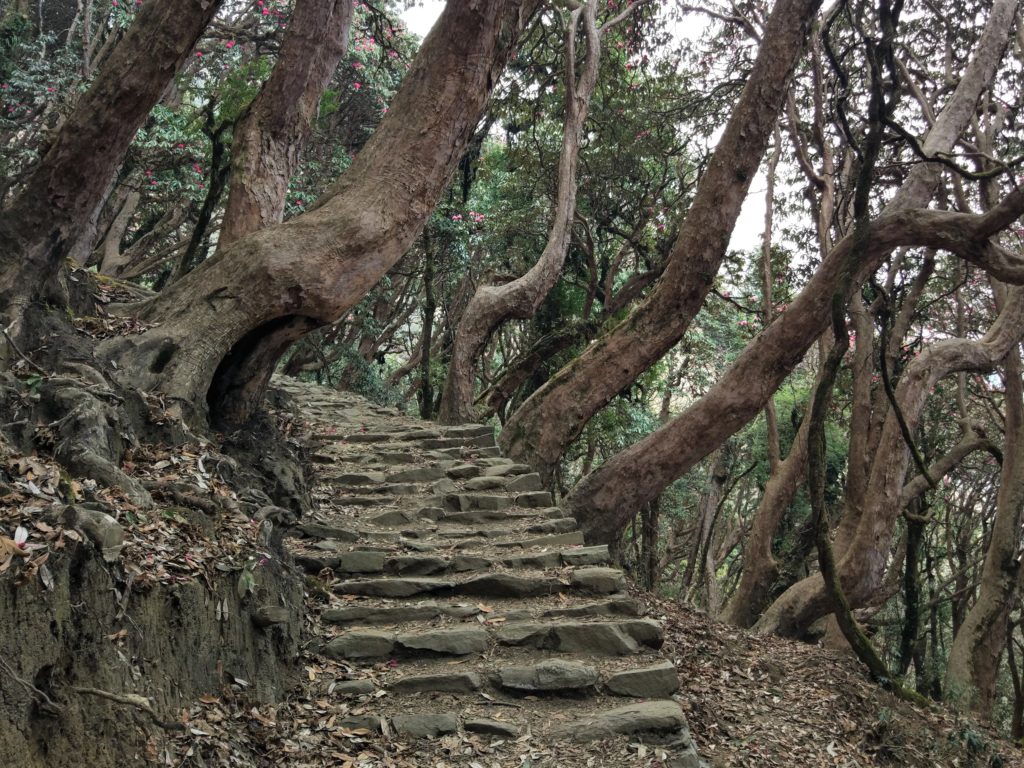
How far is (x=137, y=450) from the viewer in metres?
4.64

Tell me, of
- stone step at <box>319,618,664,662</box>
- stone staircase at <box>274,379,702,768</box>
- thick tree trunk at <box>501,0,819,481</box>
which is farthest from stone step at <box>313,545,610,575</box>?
thick tree trunk at <box>501,0,819,481</box>

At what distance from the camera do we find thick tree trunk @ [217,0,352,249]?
759cm

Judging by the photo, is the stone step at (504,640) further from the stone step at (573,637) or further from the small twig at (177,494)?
the small twig at (177,494)

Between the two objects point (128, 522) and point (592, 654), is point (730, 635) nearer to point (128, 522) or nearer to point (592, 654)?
point (592, 654)

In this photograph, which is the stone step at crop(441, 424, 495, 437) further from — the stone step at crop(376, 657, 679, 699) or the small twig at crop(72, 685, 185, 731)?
the small twig at crop(72, 685, 185, 731)

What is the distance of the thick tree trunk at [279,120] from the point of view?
299 inches

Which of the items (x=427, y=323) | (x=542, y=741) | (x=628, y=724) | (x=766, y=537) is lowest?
(x=542, y=741)

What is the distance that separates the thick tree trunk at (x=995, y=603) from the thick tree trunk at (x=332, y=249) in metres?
6.59

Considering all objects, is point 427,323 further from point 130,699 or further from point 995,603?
point 130,699

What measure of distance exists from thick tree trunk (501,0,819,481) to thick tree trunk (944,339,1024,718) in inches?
148

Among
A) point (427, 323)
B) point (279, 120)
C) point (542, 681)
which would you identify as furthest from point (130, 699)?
point (427, 323)

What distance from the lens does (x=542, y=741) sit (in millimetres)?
4027

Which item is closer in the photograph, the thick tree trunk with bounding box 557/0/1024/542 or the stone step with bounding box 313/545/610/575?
the stone step with bounding box 313/545/610/575

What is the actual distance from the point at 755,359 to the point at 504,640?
417 cm
